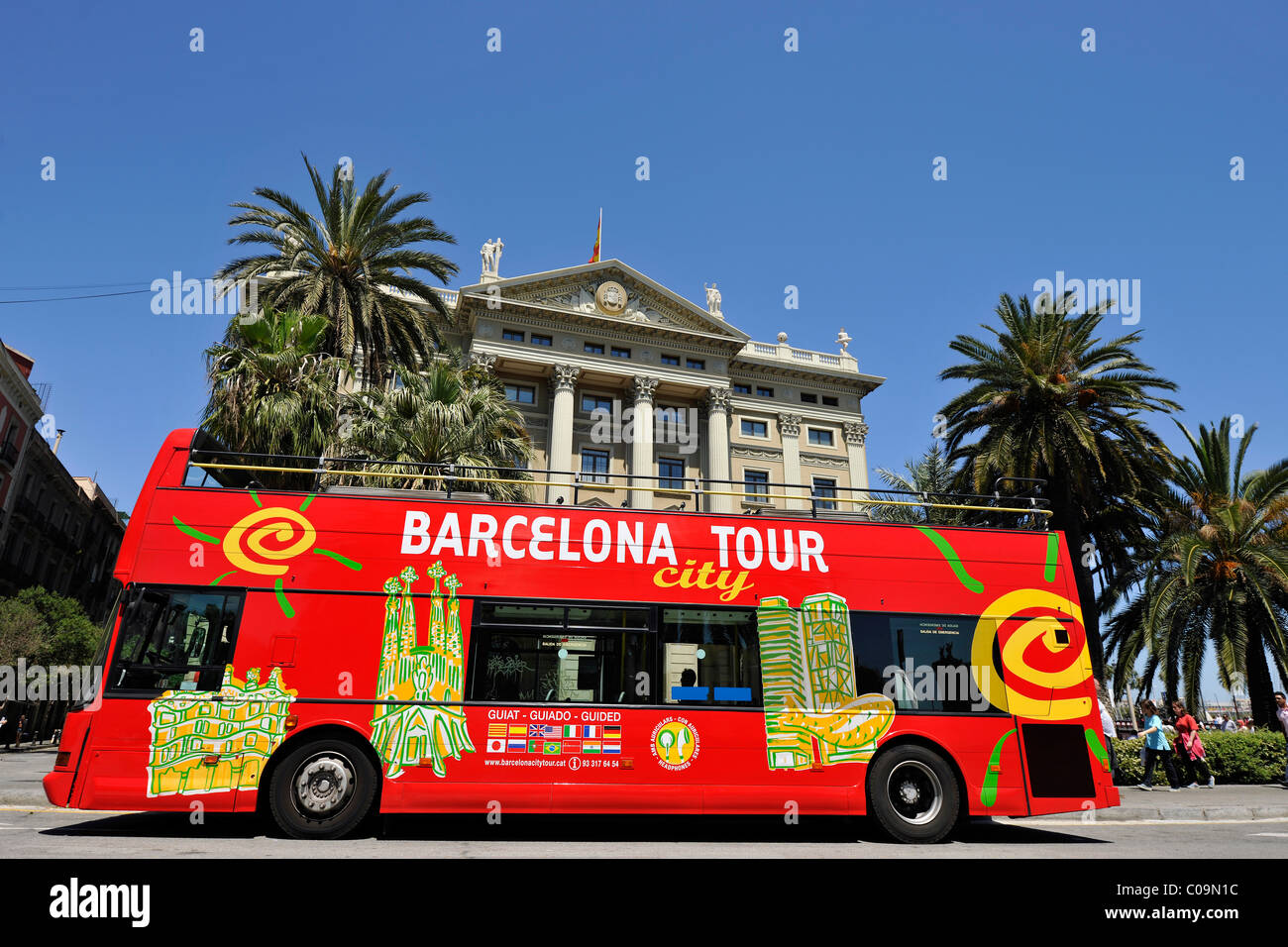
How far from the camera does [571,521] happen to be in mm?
8867

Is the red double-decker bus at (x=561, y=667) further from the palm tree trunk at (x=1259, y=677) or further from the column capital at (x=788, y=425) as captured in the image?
the column capital at (x=788, y=425)

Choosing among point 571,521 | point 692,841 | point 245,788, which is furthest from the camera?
point 571,521

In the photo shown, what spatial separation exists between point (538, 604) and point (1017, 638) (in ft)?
18.6

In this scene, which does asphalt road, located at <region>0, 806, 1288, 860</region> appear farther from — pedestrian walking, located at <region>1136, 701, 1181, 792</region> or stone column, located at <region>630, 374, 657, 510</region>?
stone column, located at <region>630, 374, 657, 510</region>

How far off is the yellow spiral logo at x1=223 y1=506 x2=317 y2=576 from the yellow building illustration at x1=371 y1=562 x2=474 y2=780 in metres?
→ 1.11

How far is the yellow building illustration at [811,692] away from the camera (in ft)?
27.3

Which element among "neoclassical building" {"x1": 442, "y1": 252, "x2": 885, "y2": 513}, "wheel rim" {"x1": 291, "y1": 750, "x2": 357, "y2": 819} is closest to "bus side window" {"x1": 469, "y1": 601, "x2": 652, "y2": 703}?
"wheel rim" {"x1": 291, "y1": 750, "x2": 357, "y2": 819}

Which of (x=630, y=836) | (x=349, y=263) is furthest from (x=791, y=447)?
(x=630, y=836)

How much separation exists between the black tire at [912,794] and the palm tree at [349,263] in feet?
58.2

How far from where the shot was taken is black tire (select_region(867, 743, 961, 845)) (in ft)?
27.3

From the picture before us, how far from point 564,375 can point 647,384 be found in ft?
16.1

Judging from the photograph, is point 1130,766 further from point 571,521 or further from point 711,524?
point 571,521
